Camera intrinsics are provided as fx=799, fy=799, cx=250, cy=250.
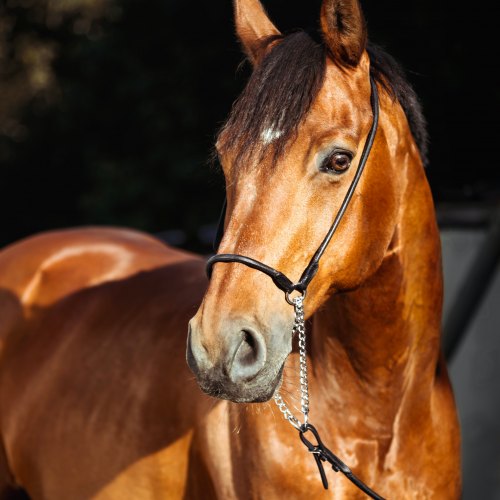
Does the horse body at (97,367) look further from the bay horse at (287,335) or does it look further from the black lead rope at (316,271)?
the black lead rope at (316,271)

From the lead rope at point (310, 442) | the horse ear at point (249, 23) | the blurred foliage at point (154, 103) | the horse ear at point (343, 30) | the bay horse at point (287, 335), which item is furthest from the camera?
the blurred foliage at point (154, 103)

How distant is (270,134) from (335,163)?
0.18 meters

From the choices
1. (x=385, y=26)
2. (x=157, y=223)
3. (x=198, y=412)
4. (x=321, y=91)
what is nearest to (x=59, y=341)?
(x=198, y=412)

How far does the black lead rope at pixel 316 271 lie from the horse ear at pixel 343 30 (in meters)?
0.12

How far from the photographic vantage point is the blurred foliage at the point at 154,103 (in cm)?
673

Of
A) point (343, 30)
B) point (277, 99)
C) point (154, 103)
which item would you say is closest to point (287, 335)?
point (277, 99)

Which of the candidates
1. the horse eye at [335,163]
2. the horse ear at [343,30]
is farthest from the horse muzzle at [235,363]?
the horse ear at [343,30]

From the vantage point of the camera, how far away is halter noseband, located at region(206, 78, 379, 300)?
1938 millimetres

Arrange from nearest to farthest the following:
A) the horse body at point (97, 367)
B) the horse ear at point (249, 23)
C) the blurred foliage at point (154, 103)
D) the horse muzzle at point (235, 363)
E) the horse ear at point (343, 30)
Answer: the horse muzzle at point (235, 363), the horse ear at point (343, 30), the horse ear at point (249, 23), the horse body at point (97, 367), the blurred foliage at point (154, 103)

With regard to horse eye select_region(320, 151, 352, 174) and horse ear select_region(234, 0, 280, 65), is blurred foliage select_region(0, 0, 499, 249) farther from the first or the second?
horse eye select_region(320, 151, 352, 174)

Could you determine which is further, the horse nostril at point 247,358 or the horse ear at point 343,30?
the horse ear at point 343,30

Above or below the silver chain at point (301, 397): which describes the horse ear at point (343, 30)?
above

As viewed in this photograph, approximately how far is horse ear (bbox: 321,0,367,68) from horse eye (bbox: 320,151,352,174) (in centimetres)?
29

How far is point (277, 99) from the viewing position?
207cm
